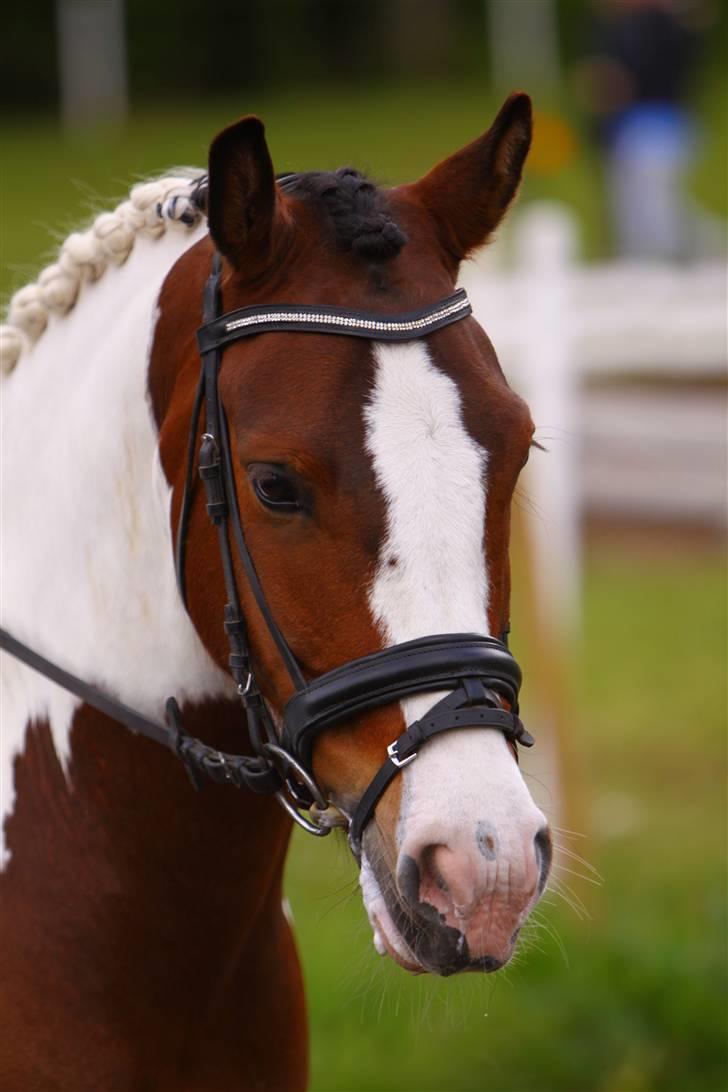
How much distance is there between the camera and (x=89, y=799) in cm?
294

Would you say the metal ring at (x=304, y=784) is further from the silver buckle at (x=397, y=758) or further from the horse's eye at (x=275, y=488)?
the horse's eye at (x=275, y=488)

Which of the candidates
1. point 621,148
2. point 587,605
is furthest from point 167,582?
point 621,148

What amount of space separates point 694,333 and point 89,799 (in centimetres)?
497

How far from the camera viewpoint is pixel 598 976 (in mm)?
5680

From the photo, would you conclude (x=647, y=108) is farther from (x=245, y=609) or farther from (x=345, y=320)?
(x=245, y=609)

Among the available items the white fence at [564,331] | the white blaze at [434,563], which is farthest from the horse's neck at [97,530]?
the white fence at [564,331]

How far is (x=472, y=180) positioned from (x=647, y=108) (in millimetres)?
12977

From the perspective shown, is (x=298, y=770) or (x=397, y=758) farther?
(x=298, y=770)

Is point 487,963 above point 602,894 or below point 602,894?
above

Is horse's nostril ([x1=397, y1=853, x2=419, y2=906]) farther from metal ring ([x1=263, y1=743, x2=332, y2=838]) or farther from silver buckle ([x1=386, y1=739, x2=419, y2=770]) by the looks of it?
metal ring ([x1=263, y1=743, x2=332, y2=838])

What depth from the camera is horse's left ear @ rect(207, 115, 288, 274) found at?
A: 262 centimetres

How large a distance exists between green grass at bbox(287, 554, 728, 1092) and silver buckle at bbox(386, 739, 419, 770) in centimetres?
145

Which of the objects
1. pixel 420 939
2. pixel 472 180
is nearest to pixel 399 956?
pixel 420 939

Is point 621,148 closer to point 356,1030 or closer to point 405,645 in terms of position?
point 356,1030
